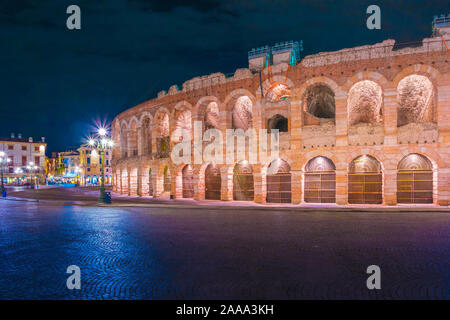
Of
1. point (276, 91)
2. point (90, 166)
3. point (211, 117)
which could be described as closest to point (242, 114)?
point (211, 117)

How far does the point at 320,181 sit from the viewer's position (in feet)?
75.7

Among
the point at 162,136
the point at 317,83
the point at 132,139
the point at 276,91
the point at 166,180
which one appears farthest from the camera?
the point at 132,139

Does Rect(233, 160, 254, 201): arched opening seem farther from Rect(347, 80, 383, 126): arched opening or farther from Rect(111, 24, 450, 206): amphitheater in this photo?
Rect(347, 80, 383, 126): arched opening

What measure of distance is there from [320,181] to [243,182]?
642 cm

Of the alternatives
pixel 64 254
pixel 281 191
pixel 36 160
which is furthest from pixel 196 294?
pixel 36 160

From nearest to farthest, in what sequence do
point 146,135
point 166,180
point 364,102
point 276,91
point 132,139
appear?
point 364,102, point 276,91, point 166,180, point 146,135, point 132,139

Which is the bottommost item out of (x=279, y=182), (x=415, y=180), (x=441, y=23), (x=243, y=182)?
(x=243, y=182)

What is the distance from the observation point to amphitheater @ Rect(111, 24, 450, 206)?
795 inches

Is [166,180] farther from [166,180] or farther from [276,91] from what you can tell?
[276,91]

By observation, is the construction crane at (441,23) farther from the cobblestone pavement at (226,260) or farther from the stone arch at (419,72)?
the cobblestone pavement at (226,260)

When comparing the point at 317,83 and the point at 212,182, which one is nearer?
the point at 317,83

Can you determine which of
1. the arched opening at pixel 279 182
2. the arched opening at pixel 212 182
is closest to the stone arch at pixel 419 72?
the arched opening at pixel 279 182
